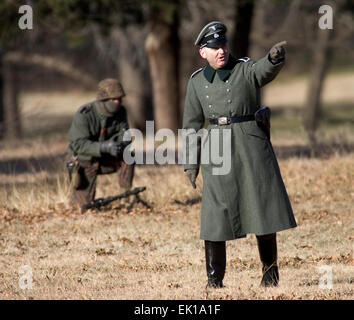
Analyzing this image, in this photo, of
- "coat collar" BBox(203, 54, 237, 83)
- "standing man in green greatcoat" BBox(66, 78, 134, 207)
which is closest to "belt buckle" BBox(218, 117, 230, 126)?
"coat collar" BBox(203, 54, 237, 83)

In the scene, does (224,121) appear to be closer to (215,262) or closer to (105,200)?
(215,262)

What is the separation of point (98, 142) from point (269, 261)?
155 inches

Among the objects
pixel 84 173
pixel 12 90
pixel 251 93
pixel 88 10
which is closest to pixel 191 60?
pixel 12 90

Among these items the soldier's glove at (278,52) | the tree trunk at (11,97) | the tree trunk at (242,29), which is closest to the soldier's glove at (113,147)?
the soldier's glove at (278,52)

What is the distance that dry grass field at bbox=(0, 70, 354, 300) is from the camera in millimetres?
7363

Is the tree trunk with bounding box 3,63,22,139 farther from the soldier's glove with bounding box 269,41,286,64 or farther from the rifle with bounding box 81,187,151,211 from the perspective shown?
the soldier's glove with bounding box 269,41,286,64

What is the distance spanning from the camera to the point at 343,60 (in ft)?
183

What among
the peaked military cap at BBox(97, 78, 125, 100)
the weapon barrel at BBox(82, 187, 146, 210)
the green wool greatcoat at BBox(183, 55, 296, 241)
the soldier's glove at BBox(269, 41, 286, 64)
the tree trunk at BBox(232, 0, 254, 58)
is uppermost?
the tree trunk at BBox(232, 0, 254, 58)

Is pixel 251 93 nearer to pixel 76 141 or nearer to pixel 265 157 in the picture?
pixel 265 157

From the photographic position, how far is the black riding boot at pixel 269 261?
7.10 meters

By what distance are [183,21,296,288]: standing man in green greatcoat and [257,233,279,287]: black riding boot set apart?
0.01 metres

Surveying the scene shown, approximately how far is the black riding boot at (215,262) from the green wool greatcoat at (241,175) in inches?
5.3

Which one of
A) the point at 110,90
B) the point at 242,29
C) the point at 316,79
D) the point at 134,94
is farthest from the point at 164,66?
the point at 316,79

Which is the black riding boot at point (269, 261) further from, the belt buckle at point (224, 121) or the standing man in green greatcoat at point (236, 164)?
the belt buckle at point (224, 121)
